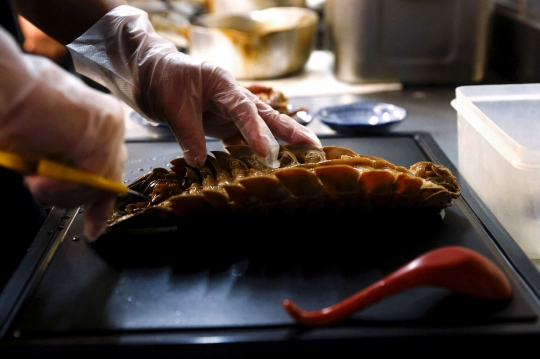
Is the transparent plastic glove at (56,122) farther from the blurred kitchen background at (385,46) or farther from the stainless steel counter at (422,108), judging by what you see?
the blurred kitchen background at (385,46)

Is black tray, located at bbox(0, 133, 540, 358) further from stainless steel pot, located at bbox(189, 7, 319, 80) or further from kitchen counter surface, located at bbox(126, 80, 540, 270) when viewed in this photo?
stainless steel pot, located at bbox(189, 7, 319, 80)

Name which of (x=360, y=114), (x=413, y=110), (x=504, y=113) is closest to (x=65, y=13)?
(x=360, y=114)

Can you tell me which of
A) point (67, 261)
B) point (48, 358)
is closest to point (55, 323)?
point (48, 358)

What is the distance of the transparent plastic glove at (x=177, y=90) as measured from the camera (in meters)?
1.19

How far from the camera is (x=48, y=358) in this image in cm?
78

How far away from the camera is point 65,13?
1.31 metres

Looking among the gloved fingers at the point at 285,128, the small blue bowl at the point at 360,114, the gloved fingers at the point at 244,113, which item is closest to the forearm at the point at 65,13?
Result: the gloved fingers at the point at 244,113

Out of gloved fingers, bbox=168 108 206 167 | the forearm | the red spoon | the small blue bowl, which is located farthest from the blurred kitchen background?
the red spoon

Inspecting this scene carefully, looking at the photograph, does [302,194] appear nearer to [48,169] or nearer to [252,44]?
[48,169]

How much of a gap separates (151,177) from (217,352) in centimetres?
52

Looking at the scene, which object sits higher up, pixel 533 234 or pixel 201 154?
pixel 201 154

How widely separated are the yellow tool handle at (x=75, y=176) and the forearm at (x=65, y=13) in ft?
1.93

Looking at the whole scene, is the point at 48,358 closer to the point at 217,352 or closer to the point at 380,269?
the point at 217,352

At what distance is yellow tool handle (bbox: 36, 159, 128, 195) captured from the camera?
2.52 ft
